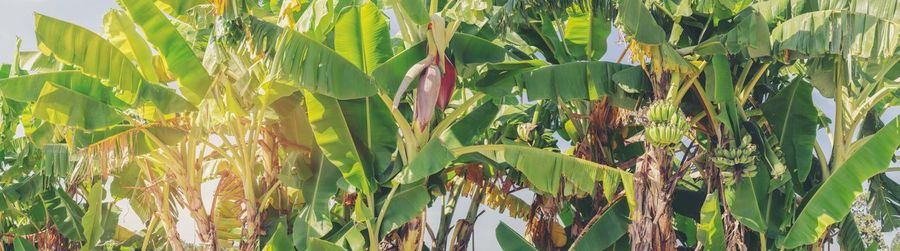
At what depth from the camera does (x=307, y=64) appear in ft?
22.5

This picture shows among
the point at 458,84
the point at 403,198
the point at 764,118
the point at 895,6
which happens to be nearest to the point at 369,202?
the point at 403,198

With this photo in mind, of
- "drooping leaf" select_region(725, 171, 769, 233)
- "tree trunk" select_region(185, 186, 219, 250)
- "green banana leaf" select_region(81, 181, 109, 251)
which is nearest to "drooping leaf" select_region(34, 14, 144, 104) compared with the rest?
"tree trunk" select_region(185, 186, 219, 250)

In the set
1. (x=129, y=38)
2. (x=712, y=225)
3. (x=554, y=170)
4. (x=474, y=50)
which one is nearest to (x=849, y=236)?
(x=712, y=225)

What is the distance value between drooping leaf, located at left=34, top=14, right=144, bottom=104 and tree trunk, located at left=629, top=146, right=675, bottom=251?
384cm

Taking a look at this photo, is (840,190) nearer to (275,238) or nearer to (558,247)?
(558,247)

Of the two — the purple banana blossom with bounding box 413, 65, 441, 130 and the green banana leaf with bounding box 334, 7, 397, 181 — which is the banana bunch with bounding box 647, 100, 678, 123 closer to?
the purple banana blossom with bounding box 413, 65, 441, 130

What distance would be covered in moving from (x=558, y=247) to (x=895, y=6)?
3.47 m

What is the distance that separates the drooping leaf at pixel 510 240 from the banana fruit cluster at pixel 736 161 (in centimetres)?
168

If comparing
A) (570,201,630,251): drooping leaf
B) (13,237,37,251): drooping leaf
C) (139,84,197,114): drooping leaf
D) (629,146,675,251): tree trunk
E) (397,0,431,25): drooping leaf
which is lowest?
(13,237,37,251): drooping leaf

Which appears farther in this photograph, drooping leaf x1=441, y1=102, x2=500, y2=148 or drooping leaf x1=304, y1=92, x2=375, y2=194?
drooping leaf x1=441, y1=102, x2=500, y2=148

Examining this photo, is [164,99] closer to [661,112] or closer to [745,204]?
[661,112]

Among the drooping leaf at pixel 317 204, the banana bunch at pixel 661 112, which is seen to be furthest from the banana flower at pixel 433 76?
the banana bunch at pixel 661 112

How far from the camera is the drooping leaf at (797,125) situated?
799 cm

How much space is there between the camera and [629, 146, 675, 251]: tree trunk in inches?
277
